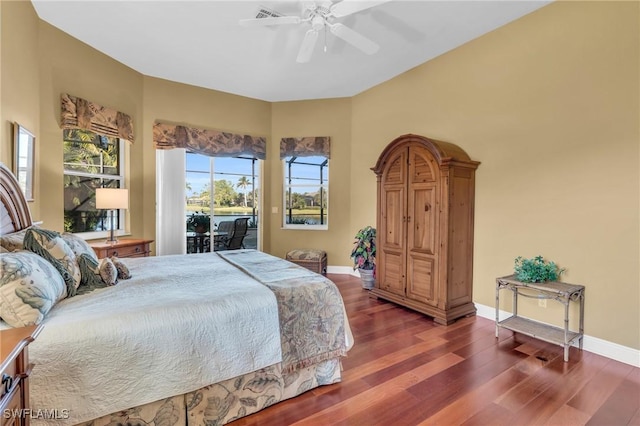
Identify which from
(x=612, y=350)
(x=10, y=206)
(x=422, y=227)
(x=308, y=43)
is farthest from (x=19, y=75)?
(x=612, y=350)

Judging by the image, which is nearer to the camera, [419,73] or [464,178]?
[464,178]

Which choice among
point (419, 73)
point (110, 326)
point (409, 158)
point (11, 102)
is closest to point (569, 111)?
point (409, 158)

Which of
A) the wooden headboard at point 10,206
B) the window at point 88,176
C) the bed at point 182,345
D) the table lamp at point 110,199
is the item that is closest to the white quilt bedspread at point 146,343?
the bed at point 182,345

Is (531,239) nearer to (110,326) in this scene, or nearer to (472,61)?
(472,61)

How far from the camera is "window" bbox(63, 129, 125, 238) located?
11.8 feet

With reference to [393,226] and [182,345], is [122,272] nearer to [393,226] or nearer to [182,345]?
[182,345]

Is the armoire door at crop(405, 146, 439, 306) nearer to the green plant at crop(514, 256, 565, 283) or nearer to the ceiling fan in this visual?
the green plant at crop(514, 256, 565, 283)

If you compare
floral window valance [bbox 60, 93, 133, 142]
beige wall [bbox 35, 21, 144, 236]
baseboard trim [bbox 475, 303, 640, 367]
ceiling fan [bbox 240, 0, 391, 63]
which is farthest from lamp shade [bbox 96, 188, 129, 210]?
baseboard trim [bbox 475, 303, 640, 367]

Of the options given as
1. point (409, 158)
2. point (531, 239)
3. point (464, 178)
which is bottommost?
point (531, 239)

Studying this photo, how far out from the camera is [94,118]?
3637mm

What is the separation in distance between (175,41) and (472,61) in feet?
11.1

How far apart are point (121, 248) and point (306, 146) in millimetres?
3127

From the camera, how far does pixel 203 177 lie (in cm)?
503

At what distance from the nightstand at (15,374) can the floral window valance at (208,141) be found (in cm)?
394
